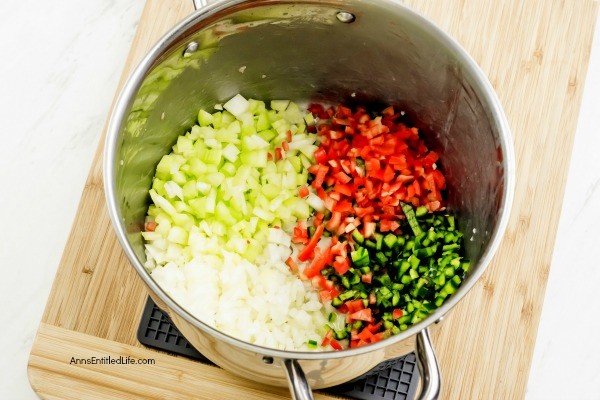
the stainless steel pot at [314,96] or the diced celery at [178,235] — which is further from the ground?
the stainless steel pot at [314,96]

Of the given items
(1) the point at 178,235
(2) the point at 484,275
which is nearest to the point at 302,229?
(1) the point at 178,235

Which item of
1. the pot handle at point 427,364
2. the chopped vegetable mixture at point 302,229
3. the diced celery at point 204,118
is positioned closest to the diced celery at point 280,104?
the chopped vegetable mixture at point 302,229

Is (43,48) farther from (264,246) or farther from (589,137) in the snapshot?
(589,137)

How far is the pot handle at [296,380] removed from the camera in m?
0.90

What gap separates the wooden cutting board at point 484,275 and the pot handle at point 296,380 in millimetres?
340

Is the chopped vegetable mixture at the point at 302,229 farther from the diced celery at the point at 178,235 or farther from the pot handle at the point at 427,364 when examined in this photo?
the pot handle at the point at 427,364

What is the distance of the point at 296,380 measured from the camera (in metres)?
0.90

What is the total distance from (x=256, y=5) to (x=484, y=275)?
0.69 meters

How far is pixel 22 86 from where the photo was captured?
170cm

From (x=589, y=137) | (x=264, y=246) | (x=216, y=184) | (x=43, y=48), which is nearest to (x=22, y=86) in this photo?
(x=43, y=48)

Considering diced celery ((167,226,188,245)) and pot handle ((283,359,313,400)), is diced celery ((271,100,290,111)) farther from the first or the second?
pot handle ((283,359,313,400))

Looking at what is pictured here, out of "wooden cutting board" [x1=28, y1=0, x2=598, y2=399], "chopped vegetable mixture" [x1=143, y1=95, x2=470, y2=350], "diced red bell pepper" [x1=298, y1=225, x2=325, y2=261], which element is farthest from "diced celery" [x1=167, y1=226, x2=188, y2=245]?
"diced red bell pepper" [x1=298, y1=225, x2=325, y2=261]

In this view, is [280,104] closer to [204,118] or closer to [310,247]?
[204,118]

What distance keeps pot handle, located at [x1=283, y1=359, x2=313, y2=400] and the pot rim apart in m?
0.03
